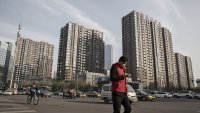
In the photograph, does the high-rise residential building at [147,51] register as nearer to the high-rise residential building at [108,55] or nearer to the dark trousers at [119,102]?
the high-rise residential building at [108,55]

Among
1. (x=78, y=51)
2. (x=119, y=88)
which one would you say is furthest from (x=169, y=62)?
(x=119, y=88)

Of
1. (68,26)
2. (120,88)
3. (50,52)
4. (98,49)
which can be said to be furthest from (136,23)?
(120,88)

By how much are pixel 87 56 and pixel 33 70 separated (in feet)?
103

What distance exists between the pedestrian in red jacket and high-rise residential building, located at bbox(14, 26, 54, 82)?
10036cm

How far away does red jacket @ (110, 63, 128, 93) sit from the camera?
5.61m

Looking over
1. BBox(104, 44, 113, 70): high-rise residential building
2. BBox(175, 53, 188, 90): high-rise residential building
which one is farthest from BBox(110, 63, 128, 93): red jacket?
BBox(104, 44, 113, 70): high-rise residential building

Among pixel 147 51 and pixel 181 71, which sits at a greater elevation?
pixel 147 51

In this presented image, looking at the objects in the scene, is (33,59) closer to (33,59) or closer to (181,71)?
(33,59)

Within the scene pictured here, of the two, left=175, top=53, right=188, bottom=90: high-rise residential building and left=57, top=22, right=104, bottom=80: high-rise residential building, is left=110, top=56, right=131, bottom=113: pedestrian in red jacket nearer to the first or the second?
left=57, top=22, right=104, bottom=80: high-rise residential building

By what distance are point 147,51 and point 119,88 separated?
11861cm

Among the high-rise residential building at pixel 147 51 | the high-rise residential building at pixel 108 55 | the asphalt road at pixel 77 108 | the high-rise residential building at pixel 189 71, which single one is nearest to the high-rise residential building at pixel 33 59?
the high-rise residential building at pixel 147 51

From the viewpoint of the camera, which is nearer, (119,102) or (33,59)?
(119,102)

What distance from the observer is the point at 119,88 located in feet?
18.4

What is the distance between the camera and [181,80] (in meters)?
145
